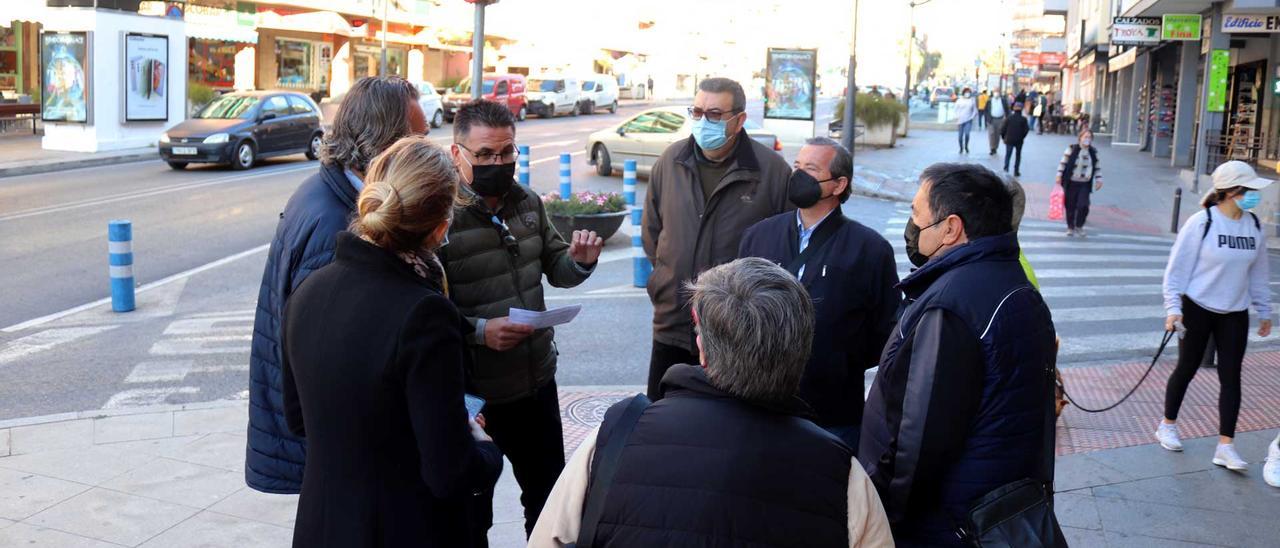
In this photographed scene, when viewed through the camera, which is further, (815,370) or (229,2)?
(229,2)

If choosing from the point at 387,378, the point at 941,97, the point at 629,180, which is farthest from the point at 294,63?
the point at 941,97

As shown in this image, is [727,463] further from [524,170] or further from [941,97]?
[941,97]

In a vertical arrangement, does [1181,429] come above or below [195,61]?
below

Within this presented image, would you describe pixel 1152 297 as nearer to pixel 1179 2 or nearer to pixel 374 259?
pixel 374 259

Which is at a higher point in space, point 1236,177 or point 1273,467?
point 1236,177

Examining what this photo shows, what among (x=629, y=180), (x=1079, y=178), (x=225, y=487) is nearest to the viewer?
(x=225, y=487)

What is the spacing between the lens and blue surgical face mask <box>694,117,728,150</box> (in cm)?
509

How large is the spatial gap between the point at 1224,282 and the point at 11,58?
38995 mm

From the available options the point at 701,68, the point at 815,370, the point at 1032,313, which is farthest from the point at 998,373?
the point at 701,68

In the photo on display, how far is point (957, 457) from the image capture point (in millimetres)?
3090

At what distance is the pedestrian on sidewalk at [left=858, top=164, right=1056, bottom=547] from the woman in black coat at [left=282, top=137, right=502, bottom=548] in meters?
1.09

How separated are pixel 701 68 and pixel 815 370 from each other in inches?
3706

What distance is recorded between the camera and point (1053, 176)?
26625mm

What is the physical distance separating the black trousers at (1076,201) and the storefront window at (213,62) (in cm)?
Result: 3318
